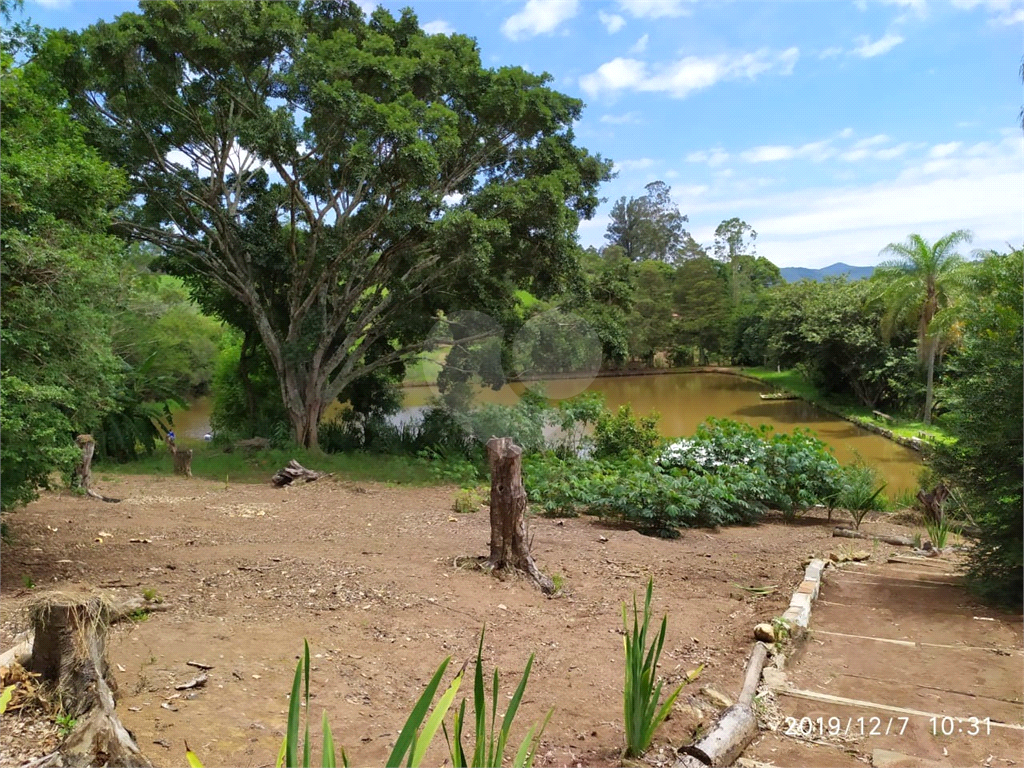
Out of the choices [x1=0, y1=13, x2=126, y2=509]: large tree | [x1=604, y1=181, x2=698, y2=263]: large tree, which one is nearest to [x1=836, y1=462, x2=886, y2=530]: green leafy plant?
[x1=0, y1=13, x2=126, y2=509]: large tree

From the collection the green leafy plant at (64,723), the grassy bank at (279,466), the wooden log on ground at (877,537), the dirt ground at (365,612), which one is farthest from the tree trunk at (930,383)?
the green leafy plant at (64,723)

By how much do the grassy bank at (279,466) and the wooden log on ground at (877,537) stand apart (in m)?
6.55

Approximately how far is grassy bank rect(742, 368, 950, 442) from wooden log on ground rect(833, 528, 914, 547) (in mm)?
6509

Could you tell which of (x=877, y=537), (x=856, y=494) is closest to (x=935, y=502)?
(x=856, y=494)

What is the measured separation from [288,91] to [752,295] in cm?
4182

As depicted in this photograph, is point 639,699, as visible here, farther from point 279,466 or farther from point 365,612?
point 279,466

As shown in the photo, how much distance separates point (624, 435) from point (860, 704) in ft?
36.6

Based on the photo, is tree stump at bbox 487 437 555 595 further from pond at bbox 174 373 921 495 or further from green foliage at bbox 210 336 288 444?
Result: green foliage at bbox 210 336 288 444

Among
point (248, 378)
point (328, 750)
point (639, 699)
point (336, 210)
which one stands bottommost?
point (639, 699)

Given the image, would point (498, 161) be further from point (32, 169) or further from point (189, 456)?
point (32, 169)

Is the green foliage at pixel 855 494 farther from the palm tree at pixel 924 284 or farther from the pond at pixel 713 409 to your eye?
the palm tree at pixel 924 284

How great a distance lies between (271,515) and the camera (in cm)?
857

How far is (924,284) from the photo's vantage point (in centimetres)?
2347

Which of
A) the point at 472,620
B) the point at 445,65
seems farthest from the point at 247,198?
the point at 472,620
